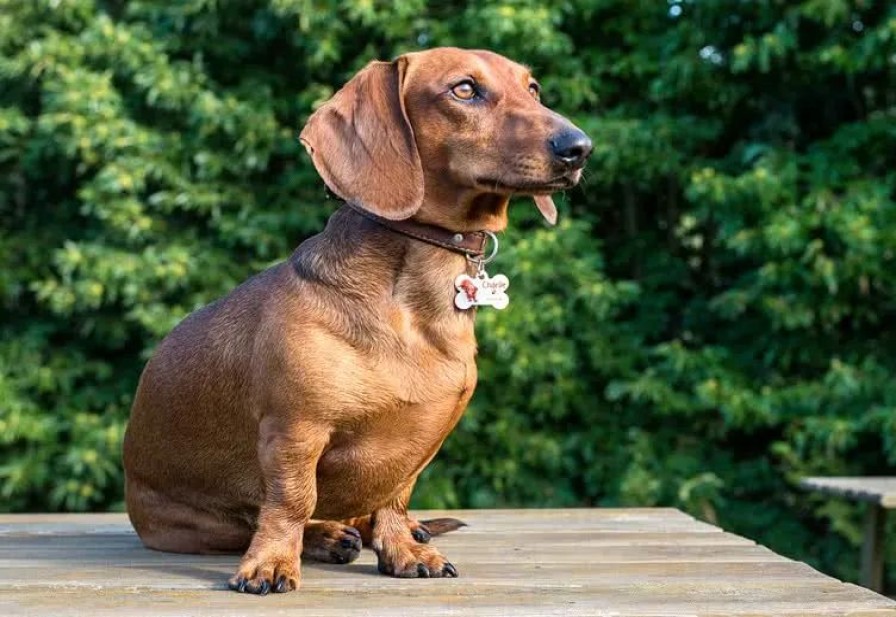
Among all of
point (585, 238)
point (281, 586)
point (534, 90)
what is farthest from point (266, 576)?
point (585, 238)

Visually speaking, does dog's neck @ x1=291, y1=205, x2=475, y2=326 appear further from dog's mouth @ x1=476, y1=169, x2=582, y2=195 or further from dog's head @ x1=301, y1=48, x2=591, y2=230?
dog's mouth @ x1=476, y1=169, x2=582, y2=195

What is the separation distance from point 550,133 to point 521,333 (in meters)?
4.61

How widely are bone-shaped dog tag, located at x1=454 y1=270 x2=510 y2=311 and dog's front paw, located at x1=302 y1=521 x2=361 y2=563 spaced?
25.7 inches

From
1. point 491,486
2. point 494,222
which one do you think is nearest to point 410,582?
point 494,222

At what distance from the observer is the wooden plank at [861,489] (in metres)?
4.81

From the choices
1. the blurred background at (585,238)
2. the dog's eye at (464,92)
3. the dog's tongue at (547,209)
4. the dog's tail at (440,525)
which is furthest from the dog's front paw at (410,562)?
the blurred background at (585,238)

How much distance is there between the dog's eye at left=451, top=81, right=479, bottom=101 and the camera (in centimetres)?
266

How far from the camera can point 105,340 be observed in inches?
328

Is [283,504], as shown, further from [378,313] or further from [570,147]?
[570,147]

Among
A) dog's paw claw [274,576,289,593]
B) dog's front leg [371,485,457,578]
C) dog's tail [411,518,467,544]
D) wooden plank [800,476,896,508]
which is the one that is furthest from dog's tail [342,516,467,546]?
wooden plank [800,476,896,508]

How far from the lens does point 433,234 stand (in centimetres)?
272

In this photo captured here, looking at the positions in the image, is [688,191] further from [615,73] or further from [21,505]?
[21,505]

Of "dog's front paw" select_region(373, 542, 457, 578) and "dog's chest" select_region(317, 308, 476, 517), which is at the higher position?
"dog's chest" select_region(317, 308, 476, 517)

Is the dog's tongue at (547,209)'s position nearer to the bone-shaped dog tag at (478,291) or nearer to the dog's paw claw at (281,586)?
the bone-shaped dog tag at (478,291)
